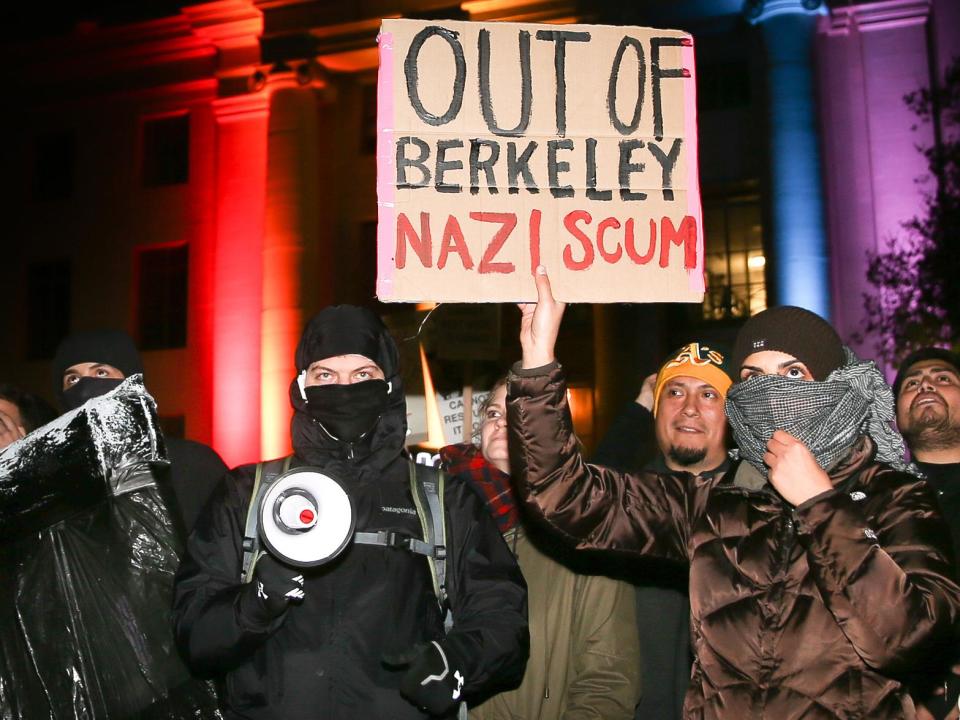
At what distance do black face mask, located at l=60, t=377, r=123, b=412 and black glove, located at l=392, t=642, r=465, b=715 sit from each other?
190 cm

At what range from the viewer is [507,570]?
3.22 meters

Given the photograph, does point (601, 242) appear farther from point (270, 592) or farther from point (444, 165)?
point (270, 592)

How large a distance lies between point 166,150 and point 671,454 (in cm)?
1937

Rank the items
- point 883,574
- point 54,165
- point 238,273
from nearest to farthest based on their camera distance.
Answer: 1. point 883,574
2. point 238,273
3. point 54,165

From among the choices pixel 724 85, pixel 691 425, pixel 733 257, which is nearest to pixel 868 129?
pixel 724 85

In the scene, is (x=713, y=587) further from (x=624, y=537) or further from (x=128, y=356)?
(x=128, y=356)

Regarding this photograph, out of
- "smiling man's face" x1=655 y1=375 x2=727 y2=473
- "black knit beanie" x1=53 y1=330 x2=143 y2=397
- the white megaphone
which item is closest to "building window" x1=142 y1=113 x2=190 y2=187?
"black knit beanie" x1=53 y1=330 x2=143 y2=397

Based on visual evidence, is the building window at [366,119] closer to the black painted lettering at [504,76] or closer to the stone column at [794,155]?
the stone column at [794,155]

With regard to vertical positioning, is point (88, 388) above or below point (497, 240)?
below

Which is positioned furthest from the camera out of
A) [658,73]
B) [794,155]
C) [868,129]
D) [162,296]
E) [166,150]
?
[166,150]

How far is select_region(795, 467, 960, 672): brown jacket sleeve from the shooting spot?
99.8 inches

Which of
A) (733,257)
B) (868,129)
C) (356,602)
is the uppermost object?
(868,129)

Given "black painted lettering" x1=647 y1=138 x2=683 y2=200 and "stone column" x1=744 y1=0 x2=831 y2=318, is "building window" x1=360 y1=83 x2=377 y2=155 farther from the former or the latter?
"black painted lettering" x1=647 y1=138 x2=683 y2=200

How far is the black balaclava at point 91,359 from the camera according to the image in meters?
4.10
